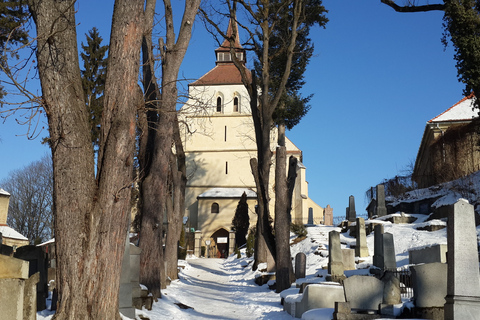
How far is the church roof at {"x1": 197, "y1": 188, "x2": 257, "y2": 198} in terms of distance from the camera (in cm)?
5129

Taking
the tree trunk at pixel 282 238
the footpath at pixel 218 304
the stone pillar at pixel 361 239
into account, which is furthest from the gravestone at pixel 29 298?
the stone pillar at pixel 361 239

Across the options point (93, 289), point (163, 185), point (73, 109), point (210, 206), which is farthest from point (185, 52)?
point (210, 206)

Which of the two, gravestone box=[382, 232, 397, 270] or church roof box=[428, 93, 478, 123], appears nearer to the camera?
gravestone box=[382, 232, 397, 270]

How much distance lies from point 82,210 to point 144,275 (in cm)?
634

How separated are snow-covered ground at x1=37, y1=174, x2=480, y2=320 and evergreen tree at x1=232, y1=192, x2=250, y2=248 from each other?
60.9ft

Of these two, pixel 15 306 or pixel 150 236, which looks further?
pixel 150 236

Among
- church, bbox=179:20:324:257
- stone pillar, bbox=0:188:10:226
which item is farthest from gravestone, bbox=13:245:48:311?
church, bbox=179:20:324:257

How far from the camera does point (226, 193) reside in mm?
52156

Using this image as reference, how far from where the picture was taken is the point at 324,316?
8.94m

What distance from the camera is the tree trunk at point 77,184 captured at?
577cm

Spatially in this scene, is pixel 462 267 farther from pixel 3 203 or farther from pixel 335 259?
pixel 3 203

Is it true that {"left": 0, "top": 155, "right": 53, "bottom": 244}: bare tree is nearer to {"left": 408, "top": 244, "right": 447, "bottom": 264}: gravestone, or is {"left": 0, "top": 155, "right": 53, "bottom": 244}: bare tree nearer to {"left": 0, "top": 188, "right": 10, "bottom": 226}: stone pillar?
{"left": 0, "top": 188, "right": 10, "bottom": 226}: stone pillar

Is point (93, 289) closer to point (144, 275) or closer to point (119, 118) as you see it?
point (119, 118)

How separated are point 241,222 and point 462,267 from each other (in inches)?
1590
